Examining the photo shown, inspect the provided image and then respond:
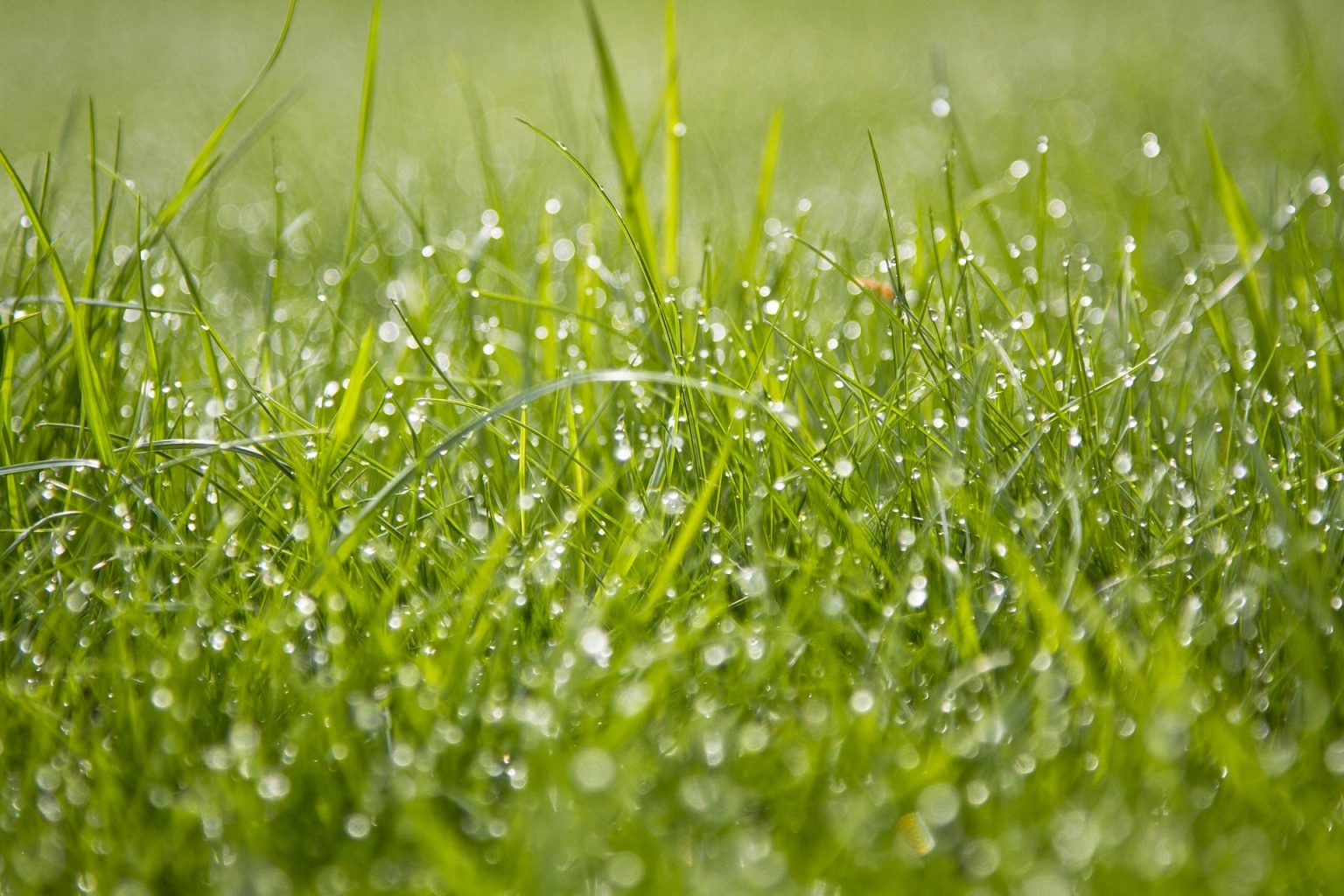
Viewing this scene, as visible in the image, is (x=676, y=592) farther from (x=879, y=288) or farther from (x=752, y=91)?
(x=752, y=91)

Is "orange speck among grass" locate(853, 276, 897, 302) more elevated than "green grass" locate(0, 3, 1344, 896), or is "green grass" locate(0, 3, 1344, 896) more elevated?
"orange speck among grass" locate(853, 276, 897, 302)

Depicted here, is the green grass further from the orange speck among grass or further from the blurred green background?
the blurred green background

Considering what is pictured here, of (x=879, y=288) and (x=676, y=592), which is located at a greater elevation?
(x=879, y=288)

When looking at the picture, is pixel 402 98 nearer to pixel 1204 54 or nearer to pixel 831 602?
pixel 1204 54

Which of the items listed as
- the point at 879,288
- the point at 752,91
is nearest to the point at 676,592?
the point at 879,288

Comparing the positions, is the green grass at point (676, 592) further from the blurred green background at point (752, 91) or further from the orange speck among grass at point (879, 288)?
the blurred green background at point (752, 91)

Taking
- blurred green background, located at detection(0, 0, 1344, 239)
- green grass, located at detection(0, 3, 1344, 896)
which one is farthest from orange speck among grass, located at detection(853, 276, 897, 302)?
blurred green background, located at detection(0, 0, 1344, 239)

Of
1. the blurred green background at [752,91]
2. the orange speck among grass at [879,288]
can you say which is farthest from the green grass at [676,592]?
the blurred green background at [752,91]
